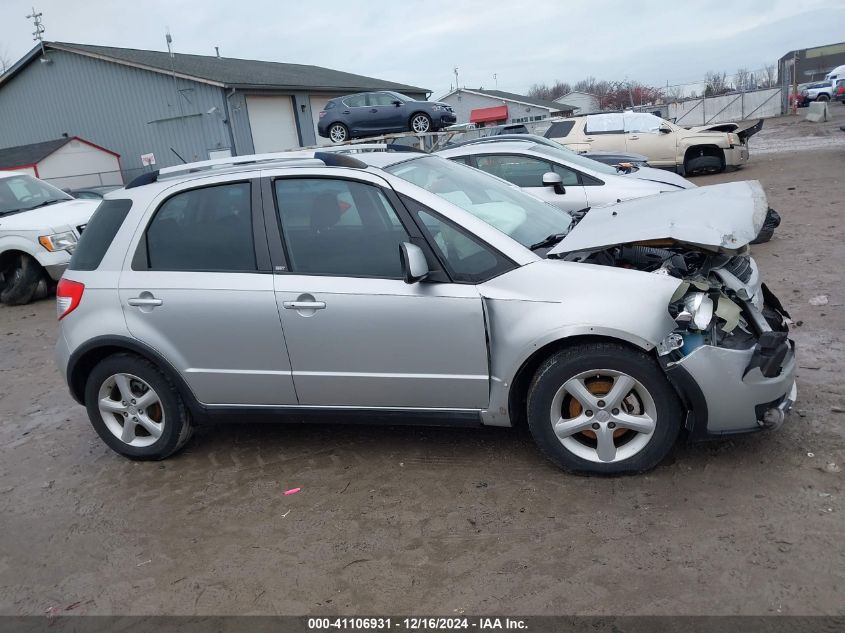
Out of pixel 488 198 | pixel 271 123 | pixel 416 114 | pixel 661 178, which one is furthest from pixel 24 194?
pixel 271 123

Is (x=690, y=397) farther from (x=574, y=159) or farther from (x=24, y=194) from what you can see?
(x=24, y=194)

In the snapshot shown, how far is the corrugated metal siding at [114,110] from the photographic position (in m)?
26.0

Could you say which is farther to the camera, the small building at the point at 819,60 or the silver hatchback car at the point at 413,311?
the small building at the point at 819,60

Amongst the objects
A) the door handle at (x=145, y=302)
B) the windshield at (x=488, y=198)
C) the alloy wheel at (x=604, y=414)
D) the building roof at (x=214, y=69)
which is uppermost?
the building roof at (x=214, y=69)

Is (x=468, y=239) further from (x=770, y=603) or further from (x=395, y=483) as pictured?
(x=770, y=603)

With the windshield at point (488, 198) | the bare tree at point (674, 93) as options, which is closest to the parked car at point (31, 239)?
the windshield at point (488, 198)

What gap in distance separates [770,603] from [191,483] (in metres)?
3.18

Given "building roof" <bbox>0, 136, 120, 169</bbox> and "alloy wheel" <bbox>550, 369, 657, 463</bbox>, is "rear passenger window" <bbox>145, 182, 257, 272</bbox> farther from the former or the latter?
"building roof" <bbox>0, 136, 120, 169</bbox>

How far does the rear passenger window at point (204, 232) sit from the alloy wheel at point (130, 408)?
792 millimetres

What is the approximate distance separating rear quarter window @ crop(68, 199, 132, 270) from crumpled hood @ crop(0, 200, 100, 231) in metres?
5.73

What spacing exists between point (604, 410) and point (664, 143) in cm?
1507

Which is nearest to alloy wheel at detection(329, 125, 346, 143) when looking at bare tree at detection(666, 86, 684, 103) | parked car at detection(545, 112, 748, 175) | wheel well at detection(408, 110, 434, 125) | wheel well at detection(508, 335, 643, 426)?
wheel well at detection(408, 110, 434, 125)

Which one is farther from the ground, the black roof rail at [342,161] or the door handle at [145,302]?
the black roof rail at [342,161]

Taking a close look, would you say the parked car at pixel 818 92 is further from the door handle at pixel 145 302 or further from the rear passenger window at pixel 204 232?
the door handle at pixel 145 302
